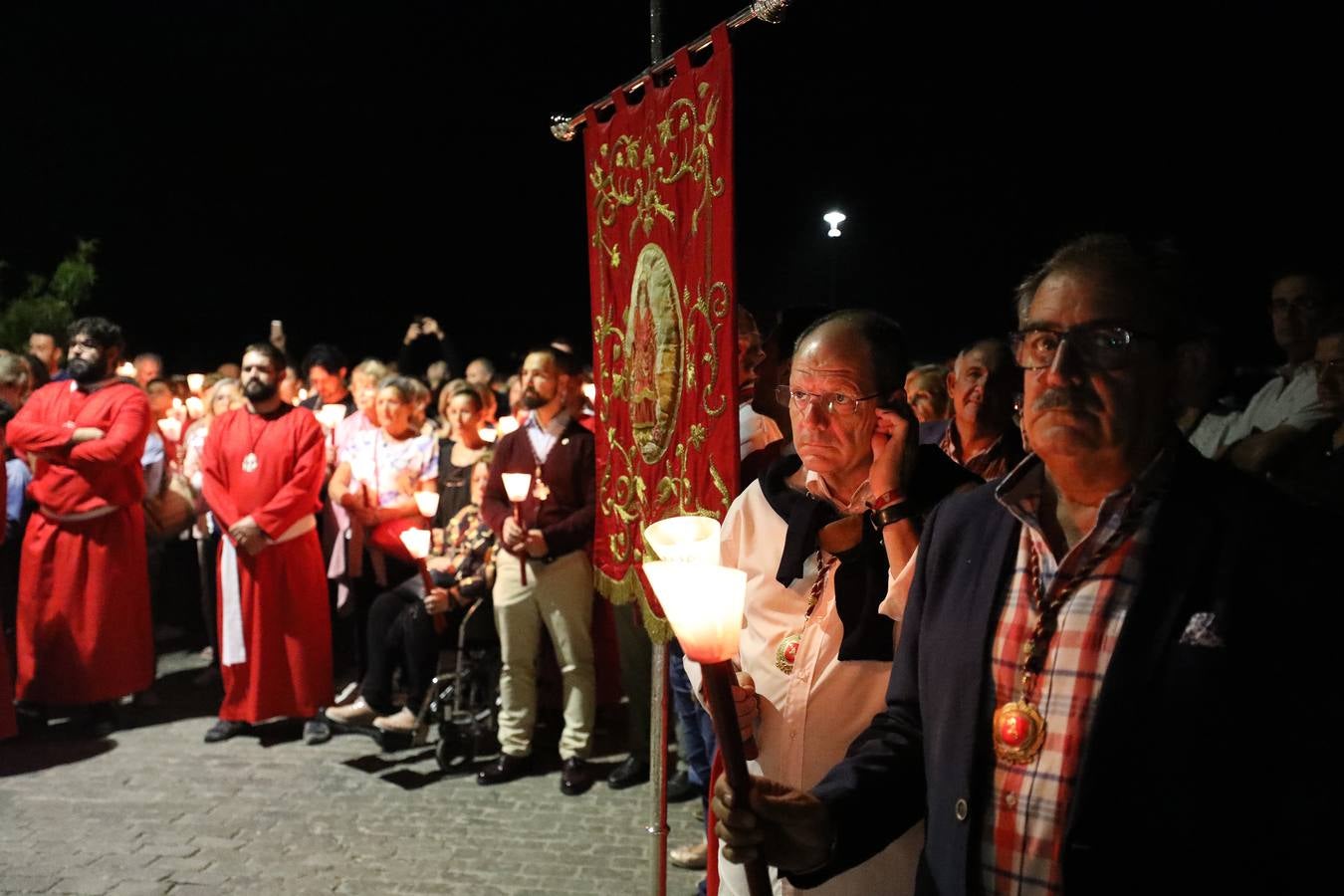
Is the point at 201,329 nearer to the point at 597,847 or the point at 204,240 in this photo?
the point at 204,240

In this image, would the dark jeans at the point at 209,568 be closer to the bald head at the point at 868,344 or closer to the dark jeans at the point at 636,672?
the dark jeans at the point at 636,672

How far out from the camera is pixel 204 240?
2009cm

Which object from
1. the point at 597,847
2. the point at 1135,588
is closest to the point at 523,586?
the point at 597,847

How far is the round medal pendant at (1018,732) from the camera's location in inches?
65.4

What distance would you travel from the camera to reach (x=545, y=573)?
6.15 m

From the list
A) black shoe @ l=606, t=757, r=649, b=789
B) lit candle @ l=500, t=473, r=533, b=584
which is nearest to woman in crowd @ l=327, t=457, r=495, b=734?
lit candle @ l=500, t=473, r=533, b=584

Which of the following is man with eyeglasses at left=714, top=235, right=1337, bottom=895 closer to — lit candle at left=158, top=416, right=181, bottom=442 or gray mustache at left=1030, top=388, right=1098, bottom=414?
gray mustache at left=1030, top=388, right=1098, bottom=414

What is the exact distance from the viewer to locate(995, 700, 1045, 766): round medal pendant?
1.66m

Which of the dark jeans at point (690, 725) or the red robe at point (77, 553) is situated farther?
the red robe at point (77, 553)

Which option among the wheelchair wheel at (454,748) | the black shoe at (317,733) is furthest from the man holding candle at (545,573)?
the black shoe at (317,733)

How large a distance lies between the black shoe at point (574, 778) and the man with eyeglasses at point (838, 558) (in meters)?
3.37

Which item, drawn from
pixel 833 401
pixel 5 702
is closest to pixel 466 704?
pixel 5 702

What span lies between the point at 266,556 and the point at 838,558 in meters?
5.38

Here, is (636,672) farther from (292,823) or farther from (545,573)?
(292,823)
